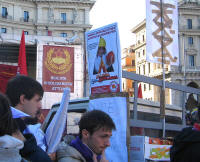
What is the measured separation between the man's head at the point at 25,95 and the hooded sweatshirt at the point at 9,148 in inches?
29.1

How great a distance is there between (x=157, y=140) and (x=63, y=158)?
1996 mm

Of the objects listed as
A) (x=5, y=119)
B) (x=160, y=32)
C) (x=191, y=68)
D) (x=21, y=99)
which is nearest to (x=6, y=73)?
(x=160, y=32)

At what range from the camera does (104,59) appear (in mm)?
4121

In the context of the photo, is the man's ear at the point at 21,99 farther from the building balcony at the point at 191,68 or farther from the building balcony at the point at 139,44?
the building balcony at the point at 139,44

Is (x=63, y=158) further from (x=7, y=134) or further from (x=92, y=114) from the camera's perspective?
(x=7, y=134)

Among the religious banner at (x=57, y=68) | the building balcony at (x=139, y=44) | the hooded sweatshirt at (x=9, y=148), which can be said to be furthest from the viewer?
the building balcony at (x=139, y=44)

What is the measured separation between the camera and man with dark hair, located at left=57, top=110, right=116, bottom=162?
6.98ft

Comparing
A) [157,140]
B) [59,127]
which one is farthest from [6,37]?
[59,127]

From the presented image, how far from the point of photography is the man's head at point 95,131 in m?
2.25

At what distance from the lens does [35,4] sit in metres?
49.5

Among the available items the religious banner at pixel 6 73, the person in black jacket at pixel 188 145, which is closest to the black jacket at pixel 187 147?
the person in black jacket at pixel 188 145

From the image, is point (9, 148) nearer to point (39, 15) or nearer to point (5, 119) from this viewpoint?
point (5, 119)

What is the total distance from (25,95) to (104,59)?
195 cm

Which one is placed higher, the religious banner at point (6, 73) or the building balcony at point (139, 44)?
the building balcony at point (139, 44)
